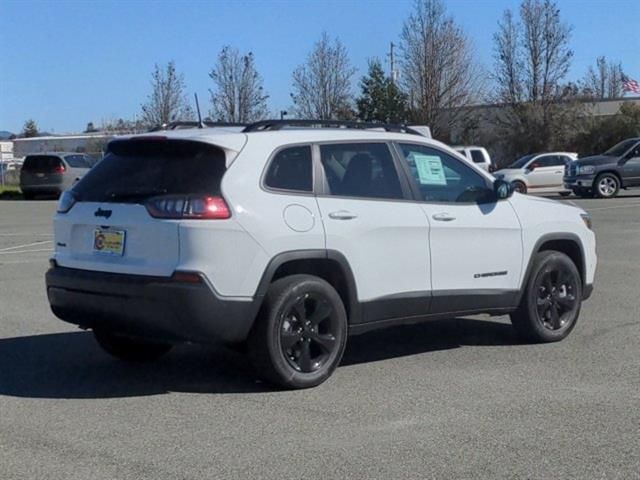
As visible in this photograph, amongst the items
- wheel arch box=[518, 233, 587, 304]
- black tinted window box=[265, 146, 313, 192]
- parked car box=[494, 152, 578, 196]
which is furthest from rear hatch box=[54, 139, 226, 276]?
parked car box=[494, 152, 578, 196]

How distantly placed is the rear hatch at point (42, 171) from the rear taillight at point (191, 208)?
3087 centimetres

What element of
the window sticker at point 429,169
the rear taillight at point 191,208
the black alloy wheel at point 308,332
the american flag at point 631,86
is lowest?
the black alloy wheel at point 308,332

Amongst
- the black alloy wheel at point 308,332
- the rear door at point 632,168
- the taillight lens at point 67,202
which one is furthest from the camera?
the rear door at point 632,168

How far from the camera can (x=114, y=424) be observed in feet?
20.2

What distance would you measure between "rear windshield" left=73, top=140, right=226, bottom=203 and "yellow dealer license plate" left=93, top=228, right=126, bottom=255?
8.7 inches

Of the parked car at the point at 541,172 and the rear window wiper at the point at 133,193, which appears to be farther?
the parked car at the point at 541,172

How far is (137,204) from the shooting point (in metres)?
6.62

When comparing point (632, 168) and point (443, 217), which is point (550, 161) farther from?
point (443, 217)

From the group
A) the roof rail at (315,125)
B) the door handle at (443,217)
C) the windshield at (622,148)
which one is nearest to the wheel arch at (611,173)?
the windshield at (622,148)

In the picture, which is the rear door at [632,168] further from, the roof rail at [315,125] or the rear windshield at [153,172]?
the rear windshield at [153,172]

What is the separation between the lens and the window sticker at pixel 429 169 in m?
7.77

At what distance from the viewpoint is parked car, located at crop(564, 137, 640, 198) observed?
104 feet

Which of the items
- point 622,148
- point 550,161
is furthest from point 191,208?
point 550,161

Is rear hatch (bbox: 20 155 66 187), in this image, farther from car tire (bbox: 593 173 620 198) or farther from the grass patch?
car tire (bbox: 593 173 620 198)
